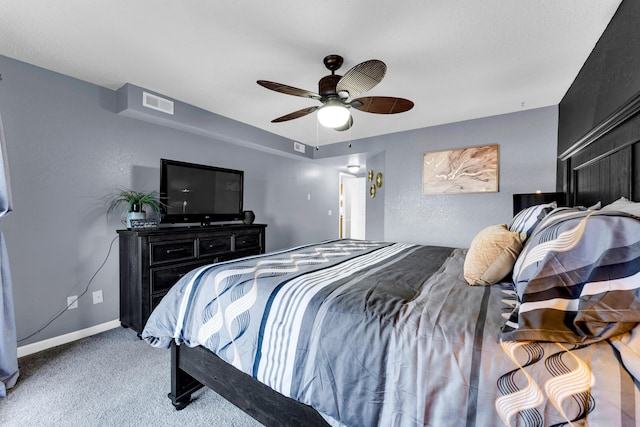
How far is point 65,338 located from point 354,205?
19.5 ft

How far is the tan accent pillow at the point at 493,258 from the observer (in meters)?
1.28

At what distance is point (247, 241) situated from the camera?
11.1 feet

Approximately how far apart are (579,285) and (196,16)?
2369mm

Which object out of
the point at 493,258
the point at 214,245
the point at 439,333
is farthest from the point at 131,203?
the point at 493,258

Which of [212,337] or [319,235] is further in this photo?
[319,235]

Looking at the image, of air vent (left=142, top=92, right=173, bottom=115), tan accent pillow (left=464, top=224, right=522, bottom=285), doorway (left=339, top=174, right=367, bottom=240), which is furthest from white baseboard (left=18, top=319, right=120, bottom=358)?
doorway (left=339, top=174, right=367, bottom=240)

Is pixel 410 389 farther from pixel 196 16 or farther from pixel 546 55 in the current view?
pixel 546 55

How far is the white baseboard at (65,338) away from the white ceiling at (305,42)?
2357 mm

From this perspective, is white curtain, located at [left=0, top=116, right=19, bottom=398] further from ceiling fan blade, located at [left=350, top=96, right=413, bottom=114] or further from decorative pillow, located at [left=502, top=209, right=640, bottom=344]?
decorative pillow, located at [left=502, top=209, right=640, bottom=344]

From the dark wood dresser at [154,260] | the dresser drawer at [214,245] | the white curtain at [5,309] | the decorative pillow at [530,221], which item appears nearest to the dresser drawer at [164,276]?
the dark wood dresser at [154,260]

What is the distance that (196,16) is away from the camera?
1.76 meters

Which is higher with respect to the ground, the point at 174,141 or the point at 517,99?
the point at 517,99

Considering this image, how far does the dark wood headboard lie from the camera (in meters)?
1.46

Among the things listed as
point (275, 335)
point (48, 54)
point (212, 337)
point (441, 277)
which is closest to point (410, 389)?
point (275, 335)
